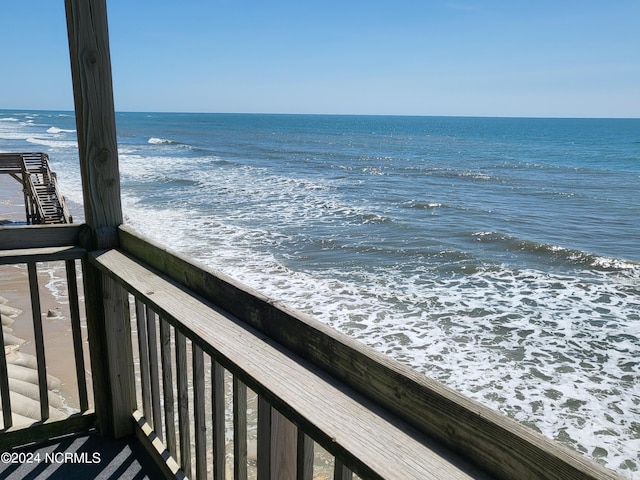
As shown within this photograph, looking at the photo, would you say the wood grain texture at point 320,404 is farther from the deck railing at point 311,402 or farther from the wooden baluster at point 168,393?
the wooden baluster at point 168,393

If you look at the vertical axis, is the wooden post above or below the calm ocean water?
above

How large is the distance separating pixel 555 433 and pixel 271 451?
16.5ft

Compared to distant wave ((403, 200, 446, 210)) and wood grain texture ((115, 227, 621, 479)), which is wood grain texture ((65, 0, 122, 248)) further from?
distant wave ((403, 200, 446, 210))

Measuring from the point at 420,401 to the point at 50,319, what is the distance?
8.14 meters

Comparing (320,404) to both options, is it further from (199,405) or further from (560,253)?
(560,253)

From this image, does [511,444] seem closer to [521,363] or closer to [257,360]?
[257,360]

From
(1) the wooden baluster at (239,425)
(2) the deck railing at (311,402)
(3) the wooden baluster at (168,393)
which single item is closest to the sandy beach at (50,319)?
(3) the wooden baluster at (168,393)

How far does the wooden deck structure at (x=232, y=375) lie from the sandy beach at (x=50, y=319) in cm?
204

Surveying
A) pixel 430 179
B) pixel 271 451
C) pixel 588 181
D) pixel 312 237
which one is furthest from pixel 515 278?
pixel 588 181

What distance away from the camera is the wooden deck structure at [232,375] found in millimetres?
994

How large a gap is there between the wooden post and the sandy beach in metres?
2.00

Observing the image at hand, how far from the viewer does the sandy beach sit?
249 inches

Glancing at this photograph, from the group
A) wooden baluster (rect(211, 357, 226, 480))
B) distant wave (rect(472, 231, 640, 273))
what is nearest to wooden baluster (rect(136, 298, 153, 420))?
wooden baluster (rect(211, 357, 226, 480))

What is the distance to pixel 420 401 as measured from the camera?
1085 mm
